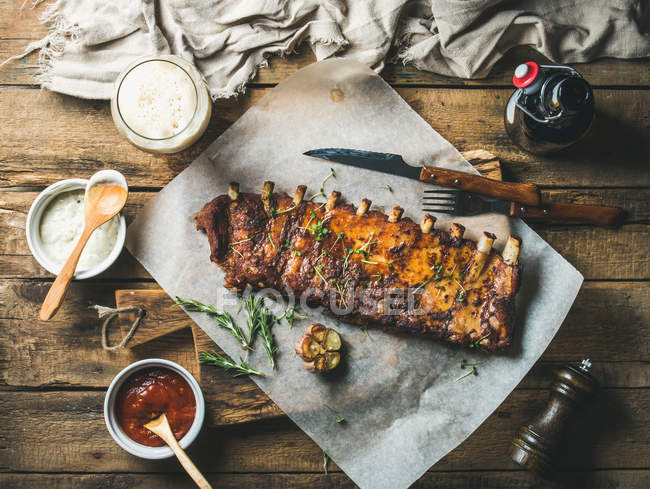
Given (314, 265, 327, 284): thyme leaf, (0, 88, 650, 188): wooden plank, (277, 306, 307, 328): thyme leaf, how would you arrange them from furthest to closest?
1. (0, 88, 650, 188): wooden plank
2. (277, 306, 307, 328): thyme leaf
3. (314, 265, 327, 284): thyme leaf

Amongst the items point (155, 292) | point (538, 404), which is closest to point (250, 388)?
point (155, 292)

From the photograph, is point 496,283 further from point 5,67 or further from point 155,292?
point 5,67

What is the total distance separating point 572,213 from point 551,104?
75 cm

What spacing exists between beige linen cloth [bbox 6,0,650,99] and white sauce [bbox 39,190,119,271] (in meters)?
0.77

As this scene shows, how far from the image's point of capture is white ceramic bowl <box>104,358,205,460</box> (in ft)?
9.64

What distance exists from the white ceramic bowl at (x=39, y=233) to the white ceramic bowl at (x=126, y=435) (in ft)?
2.17

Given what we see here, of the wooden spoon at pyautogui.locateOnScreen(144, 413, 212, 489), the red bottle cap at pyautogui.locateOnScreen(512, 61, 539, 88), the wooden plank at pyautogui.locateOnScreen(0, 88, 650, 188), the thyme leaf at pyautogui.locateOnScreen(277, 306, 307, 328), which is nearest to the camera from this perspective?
the red bottle cap at pyautogui.locateOnScreen(512, 61, 539, 88)

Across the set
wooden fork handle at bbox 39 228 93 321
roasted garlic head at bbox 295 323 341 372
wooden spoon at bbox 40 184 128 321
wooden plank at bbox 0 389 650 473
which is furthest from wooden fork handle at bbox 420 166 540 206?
wooden fork handle at bbox 39 228 93 321

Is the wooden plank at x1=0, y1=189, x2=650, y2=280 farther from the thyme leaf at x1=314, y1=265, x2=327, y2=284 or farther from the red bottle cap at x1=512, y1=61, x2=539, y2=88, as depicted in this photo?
the thyme leaf at x1=314, y1=265, x2=327, y2=284

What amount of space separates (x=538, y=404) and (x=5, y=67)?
434 cm

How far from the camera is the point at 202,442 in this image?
3297 mm

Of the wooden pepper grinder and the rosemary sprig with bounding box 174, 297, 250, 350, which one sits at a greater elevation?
the rosemary sprig with bounding box 174, 297, 250, 350

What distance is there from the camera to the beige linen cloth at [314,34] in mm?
3240

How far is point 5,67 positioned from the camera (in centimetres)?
335
